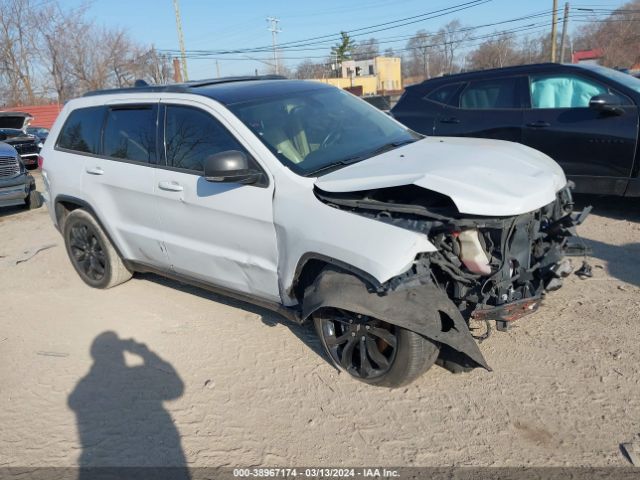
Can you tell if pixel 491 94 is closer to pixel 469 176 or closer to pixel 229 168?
pixel 469 176

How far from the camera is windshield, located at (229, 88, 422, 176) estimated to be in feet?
11.7

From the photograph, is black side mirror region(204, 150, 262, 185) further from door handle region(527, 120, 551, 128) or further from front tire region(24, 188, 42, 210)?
front tire region(24, 188, 42, 210)

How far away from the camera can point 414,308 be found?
289cm

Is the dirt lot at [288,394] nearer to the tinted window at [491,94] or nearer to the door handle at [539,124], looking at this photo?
the door handle at [539,124]

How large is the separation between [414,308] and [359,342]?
1.83 feet

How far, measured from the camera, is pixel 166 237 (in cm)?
419

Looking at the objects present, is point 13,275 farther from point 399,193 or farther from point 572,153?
point 572,153

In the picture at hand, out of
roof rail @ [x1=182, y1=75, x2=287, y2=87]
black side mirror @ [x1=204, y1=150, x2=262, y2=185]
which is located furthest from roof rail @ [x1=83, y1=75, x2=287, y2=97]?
black side mirror @ [x1=204, y1=150, x2=262, y2=185]

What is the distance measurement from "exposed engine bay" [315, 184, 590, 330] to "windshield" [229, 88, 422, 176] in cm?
46

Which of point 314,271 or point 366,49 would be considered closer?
point 314,271

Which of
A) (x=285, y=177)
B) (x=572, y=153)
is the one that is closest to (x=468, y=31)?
(x=572, y=153)

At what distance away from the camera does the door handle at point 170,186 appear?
390cm

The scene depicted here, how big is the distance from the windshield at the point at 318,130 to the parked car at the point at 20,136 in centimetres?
1291

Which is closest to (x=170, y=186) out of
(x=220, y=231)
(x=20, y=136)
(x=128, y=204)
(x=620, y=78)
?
(x=220, y=231)
